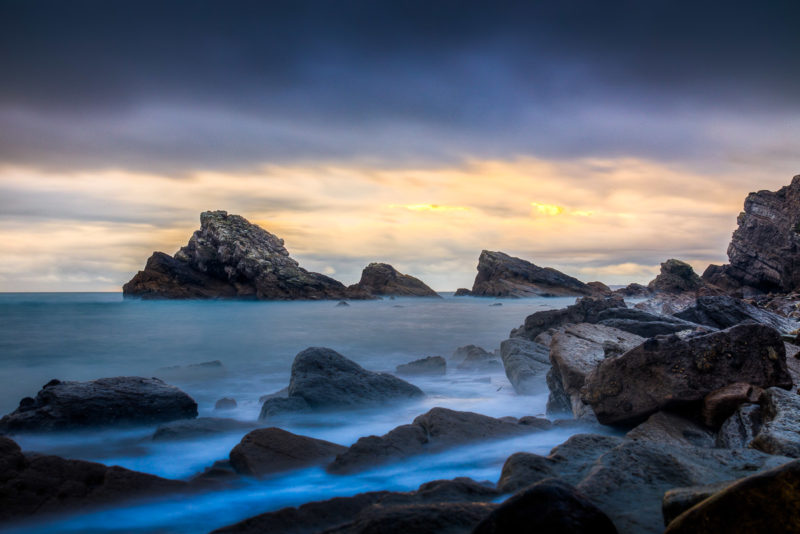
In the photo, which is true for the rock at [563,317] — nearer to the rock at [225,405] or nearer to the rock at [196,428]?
the rock at [225,405]

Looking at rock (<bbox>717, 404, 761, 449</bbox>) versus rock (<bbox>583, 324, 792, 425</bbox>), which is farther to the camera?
rock (<bbox>583, 324, 792, 425</bbox>)

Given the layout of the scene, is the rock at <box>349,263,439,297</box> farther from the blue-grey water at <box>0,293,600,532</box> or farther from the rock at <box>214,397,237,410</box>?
the rock at <box>214,397,237,410</box>

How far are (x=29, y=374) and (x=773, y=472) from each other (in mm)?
15430

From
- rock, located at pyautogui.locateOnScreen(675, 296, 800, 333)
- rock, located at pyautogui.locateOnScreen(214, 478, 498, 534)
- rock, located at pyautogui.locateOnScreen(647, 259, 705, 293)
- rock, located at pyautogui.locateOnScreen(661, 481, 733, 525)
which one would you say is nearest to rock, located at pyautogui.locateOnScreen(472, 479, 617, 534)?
rock, located at pyautogui.locateOnScreen(661, 481, 733, 525)

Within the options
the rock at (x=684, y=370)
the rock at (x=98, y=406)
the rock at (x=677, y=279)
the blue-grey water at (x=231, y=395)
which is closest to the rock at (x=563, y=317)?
the blue-grey water at (x=231, y=395)

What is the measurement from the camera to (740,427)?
4.59 metres

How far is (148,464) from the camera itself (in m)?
5.60

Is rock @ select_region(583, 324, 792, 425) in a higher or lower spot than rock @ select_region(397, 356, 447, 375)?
higher

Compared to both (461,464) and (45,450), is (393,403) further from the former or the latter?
(45,450)

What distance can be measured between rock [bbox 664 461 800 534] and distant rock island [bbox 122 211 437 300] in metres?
56.0

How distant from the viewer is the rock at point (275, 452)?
485 centimetres

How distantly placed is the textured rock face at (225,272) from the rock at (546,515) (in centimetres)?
5552

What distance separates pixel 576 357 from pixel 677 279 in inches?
2330

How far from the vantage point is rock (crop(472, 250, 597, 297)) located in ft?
273
